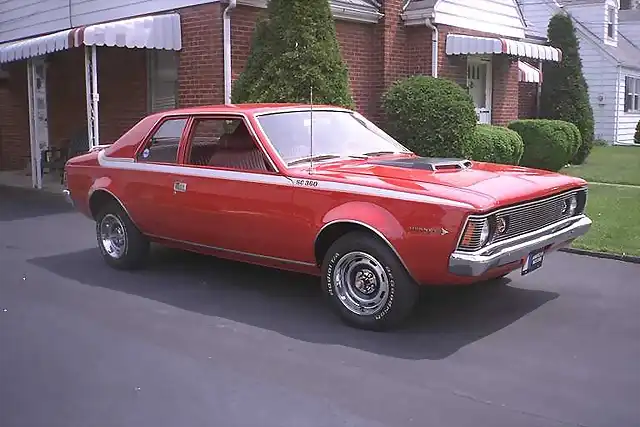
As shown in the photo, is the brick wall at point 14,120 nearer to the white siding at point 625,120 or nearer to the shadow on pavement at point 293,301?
the shadow on pavement at point 293,301

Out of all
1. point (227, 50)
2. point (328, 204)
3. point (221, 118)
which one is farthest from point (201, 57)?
point (328, 204)

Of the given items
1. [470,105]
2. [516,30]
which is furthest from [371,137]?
[516,30]

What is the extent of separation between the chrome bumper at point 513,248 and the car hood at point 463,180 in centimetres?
30

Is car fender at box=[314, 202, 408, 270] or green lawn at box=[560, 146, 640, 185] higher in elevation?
car fender at box=[314, 202, 408, 270]

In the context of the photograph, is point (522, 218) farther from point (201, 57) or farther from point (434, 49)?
point (434, 49)

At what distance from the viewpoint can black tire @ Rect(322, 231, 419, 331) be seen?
18.1 feet

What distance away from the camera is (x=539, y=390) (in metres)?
4.59

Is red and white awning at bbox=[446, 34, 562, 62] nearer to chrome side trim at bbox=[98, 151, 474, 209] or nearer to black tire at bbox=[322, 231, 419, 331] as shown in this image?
chrome side trim at bbox=[98, 151, 474, 209]

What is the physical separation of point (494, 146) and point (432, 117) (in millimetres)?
1876

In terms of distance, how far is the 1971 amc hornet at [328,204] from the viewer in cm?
538

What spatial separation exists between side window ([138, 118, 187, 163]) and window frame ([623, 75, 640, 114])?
83.5 feet

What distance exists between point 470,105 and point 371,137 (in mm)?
6367

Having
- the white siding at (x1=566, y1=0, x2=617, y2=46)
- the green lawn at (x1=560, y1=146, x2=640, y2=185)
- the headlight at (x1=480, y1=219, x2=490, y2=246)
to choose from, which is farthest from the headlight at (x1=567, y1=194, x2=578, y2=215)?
the white siding at (x1=566, y1=0, x2=617, y2=46)

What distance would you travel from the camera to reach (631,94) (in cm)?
2961
